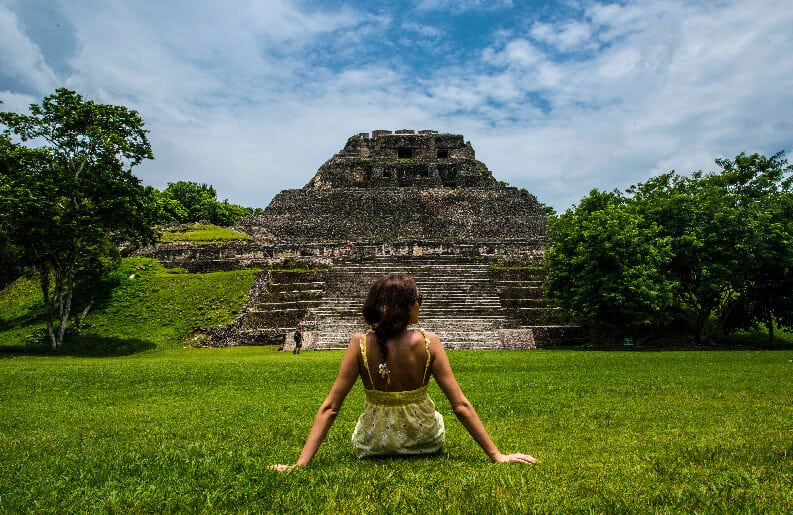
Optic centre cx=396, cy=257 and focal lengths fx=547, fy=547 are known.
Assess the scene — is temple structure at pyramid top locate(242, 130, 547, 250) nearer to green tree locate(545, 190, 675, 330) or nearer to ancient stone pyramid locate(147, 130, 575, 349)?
ancient stone pyramid locate(147, 130, 575, 349)

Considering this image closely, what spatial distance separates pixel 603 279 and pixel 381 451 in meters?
14.4

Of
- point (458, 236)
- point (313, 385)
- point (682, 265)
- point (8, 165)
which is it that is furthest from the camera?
point (458, 236)

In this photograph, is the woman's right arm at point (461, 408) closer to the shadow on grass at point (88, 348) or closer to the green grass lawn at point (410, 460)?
the green grass lawn at point (410, 460)

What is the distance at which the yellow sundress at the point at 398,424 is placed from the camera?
11.9 feet

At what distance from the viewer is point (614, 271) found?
16.9m

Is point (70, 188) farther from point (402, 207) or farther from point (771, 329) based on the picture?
point (771, 329)

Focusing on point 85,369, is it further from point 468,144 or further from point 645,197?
point 468,144

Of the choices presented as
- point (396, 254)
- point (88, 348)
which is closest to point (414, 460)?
point (88, 348)

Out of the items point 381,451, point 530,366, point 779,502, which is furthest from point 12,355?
point 779,502

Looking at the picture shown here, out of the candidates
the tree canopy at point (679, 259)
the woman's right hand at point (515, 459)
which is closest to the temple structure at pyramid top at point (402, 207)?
the tree canopy at point (679, 259)

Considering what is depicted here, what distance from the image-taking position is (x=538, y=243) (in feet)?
81.1

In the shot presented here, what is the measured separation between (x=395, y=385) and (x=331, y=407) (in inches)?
17.2

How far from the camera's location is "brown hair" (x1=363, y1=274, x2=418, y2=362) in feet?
11.0

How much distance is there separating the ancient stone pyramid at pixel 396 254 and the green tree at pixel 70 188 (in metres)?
5.05
